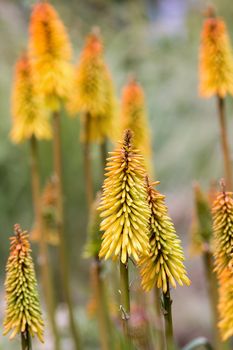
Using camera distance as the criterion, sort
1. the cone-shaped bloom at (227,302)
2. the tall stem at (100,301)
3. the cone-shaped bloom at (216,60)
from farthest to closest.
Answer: the cone-shaped bloom at (216,60) < the tall stem at (100,301) < the cone-shaped bloom at (227,302)

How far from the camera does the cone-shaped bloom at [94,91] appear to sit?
5398 mm

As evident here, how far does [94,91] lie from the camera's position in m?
5.45

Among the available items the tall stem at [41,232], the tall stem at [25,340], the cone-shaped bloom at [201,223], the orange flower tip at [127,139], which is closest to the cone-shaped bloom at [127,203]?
the orange flower tip at [127,139]

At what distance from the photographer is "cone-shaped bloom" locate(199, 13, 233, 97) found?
5.25 meters

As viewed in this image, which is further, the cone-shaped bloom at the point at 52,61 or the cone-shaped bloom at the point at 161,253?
the cone-shaped bloom at the point at 52,61

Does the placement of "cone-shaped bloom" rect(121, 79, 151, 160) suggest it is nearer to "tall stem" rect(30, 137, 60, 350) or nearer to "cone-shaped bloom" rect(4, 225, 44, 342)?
"tall stem" rect(30, 137, 60, 350)

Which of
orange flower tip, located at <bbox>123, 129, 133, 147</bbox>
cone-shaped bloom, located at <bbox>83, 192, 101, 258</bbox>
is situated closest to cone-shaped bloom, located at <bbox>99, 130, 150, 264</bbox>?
orange flower tip, located at <bbox>123, 129, 133, 147</bbox>

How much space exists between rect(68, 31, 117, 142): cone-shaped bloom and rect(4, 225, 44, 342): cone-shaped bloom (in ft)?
8.49

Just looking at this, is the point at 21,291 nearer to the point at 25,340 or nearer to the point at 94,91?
the point at 25,340

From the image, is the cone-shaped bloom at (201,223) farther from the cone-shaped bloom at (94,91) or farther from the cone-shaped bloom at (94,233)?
the cone-shaped bloom at (94,91)

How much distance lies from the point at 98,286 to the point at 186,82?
849 cm

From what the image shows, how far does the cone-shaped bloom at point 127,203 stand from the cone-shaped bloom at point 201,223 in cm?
187

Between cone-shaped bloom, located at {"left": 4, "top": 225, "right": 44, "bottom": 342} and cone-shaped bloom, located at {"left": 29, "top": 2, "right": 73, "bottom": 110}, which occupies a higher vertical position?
cone-shaped bloom, located at {"left": 29, "top": 2, "right": 73, "bottom": 110}

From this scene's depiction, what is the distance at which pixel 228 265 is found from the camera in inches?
116
